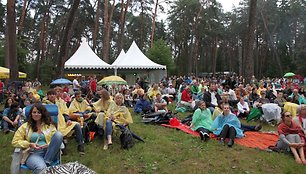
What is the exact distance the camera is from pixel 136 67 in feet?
59.4

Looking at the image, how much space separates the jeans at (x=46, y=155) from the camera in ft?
12.0

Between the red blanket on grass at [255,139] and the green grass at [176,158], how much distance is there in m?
0.34

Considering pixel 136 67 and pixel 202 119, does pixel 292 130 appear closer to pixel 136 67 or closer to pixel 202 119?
pixel 202 119

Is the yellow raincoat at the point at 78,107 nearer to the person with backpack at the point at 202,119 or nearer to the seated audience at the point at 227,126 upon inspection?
the person with backpack at the point at 202,119

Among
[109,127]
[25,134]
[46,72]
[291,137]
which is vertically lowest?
[291,137]

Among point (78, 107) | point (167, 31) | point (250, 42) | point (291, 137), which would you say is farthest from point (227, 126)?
point (167, 31)

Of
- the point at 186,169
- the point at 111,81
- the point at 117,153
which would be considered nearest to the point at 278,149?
the point at 186,169

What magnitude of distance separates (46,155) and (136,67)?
14446 millimetres

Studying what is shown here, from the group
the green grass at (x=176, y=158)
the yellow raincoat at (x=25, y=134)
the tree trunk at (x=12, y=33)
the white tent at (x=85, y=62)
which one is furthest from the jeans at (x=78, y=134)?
the white tent at (x=85, y=62)

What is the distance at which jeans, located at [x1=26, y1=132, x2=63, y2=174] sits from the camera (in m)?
3.65

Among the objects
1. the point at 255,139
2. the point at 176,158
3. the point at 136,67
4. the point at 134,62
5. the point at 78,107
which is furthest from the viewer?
the point at 134,62

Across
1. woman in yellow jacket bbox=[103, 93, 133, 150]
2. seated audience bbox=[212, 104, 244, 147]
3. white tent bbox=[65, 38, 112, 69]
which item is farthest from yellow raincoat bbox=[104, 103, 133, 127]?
white tent bbox=[65, 38, 112, 69]

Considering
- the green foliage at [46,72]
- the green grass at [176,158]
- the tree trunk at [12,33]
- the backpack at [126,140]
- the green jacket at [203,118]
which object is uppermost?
the tree trunk at [12,33]

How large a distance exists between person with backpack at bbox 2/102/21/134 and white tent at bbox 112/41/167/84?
1064cm
